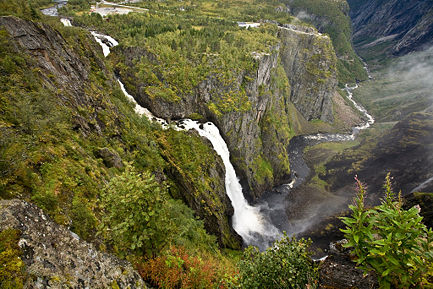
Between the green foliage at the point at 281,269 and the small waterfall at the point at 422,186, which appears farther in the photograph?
the small waterfall at the point at 422,186

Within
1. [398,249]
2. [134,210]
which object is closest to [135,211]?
[134,210]

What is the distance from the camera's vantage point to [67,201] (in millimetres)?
9094

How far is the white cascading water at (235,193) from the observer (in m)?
36.5

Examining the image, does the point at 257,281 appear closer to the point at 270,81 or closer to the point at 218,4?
the point at 270,81

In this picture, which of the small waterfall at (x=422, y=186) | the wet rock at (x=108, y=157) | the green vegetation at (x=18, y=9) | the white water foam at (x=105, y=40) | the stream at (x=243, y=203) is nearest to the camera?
the green vegetation at (x=18, y=9)

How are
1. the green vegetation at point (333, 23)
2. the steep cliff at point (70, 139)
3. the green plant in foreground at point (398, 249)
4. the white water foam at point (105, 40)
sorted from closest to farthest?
the green plant in foreground at point (398, 249) → the steep cliff at point (70, 139) → the white water foam at point (105, 40) → the green vegetation at point (333, 23)

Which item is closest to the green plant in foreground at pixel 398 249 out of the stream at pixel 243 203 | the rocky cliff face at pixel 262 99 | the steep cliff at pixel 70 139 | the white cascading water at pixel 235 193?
the steep cliff at pixel 70 139

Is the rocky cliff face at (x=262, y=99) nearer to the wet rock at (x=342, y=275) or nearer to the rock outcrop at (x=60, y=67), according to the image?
the rock outcrop at (x=60, y=67)

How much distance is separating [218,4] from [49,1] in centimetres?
7535

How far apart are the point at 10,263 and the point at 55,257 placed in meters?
1.18

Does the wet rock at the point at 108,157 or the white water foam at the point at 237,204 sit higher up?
the wet rock at the point at 108,157

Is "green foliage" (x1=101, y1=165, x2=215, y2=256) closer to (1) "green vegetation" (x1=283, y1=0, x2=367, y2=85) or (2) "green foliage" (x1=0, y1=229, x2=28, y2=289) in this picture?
(2) "green foliage" (x1=0, y1=229, x2=28, y2=289)

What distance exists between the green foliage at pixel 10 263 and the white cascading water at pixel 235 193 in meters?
29.9

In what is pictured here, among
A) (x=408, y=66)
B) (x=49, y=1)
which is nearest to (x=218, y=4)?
(x=49, y=1)
